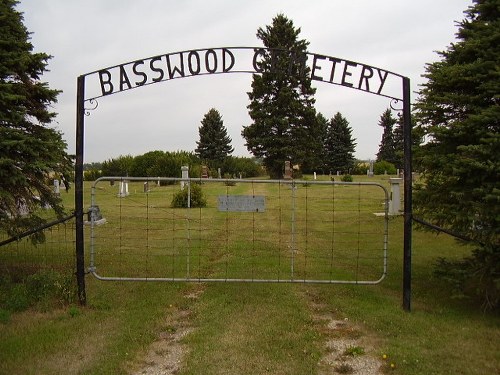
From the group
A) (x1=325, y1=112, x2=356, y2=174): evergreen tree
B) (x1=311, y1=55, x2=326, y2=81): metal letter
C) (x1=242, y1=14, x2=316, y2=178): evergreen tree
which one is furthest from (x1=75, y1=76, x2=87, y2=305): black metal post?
(x1=325, y1=112, x2=356, y2=174): evergreen tree

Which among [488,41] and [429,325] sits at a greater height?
[488,41]

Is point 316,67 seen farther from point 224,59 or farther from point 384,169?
point 384,169

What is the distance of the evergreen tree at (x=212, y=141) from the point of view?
61.5 meters

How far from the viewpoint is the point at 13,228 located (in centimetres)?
611

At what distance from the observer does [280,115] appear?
41.0m

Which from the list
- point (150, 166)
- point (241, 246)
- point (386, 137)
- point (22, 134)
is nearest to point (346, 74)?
point (22, 134)

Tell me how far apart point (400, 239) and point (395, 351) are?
703 centimetres

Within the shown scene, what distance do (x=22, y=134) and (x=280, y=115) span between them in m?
35.9

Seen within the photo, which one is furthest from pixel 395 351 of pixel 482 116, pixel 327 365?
pixel 482 116

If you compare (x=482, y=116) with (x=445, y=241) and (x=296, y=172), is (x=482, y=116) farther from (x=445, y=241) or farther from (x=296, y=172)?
(x=296, y=172)

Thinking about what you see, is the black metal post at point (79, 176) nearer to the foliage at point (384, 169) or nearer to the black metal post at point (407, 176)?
the black metal post at point (407, 176)

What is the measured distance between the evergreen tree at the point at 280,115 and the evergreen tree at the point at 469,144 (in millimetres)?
33636

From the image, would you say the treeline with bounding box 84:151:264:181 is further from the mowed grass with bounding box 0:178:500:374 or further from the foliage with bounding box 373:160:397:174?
the mowed grass with bounding box 0:178:500:374

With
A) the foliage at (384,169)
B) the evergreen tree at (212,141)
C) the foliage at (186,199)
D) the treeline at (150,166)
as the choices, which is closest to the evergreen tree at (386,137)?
the foliage at (384,169)
